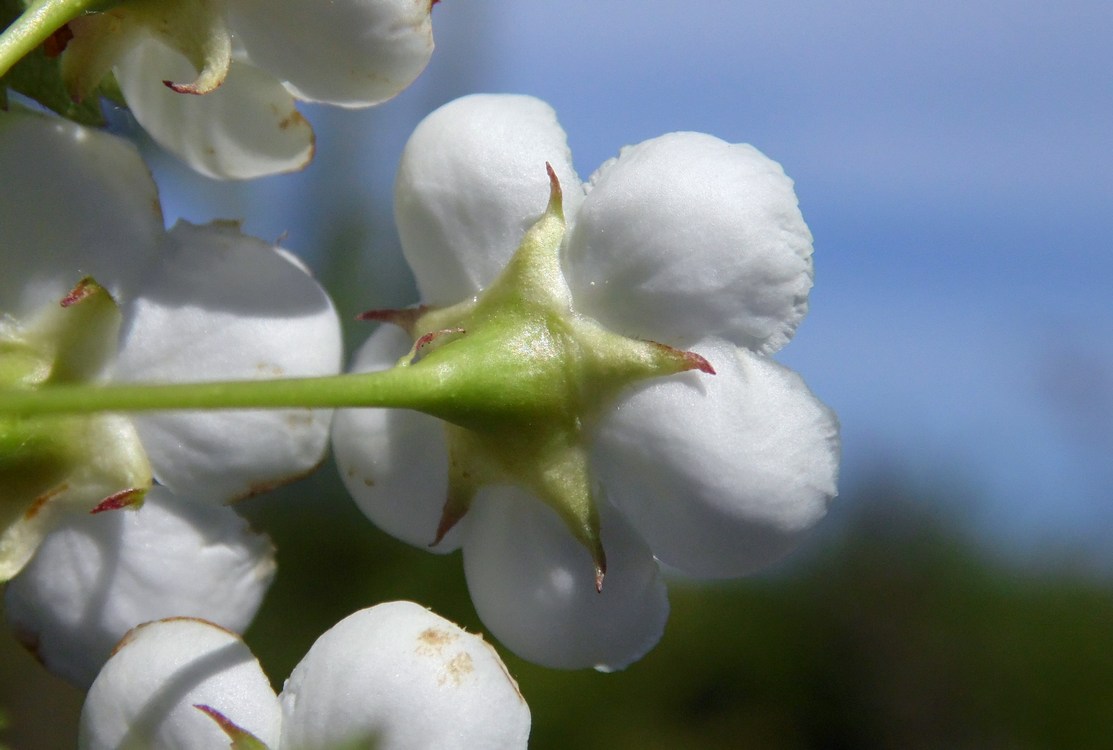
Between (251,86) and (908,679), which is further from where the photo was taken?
(908,679)

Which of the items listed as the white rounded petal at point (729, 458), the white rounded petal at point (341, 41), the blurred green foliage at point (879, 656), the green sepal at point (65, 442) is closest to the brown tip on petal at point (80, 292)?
the green sepal at point (65, 442)

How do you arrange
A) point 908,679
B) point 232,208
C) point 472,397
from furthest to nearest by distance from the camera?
point 908,679 → point 232,208 → point 472,397

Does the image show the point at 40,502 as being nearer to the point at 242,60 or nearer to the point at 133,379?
the point at 133,379

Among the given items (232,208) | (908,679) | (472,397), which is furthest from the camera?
(908,679)

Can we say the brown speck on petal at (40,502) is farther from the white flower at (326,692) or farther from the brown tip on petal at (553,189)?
the brown tip on petal at (553,189)

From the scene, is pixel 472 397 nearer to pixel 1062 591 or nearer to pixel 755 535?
pixel 755 535

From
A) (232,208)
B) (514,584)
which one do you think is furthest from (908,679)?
(514,584)

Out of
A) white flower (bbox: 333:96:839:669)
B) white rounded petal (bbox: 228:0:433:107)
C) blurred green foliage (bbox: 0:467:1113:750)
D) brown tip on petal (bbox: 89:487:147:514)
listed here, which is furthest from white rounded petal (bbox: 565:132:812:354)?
blurred green foliage (bbox: 0:467:1113:750)
